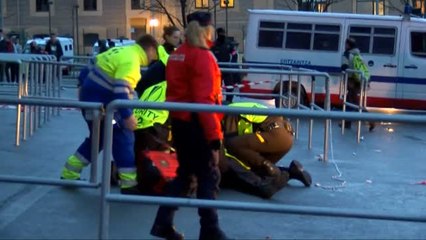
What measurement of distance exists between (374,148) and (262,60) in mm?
7816

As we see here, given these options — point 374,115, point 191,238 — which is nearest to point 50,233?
point 191,238

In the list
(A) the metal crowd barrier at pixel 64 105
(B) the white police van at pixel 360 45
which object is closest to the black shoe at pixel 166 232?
(A) the metal crowd barrier at pixel 64 105

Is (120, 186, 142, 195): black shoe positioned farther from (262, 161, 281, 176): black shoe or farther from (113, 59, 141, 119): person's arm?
(262, 161, 281, 176): black shoe

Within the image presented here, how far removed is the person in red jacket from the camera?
21.9 feet

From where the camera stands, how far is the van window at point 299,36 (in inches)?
852

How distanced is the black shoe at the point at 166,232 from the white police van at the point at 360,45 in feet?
49.3

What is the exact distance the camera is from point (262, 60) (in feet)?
71.9

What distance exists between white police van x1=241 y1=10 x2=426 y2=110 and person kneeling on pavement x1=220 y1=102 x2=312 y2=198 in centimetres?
1188

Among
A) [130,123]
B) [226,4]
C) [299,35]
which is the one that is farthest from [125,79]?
[226,4]

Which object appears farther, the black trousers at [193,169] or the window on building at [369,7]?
the window on building at [369,7]

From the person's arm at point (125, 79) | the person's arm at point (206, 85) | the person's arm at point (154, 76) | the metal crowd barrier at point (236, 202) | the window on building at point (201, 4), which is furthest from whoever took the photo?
the window on building at point (201, 4)

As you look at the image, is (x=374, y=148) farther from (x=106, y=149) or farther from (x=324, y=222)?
(x=106, y=149)

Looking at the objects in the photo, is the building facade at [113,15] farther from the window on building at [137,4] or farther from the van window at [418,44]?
the van window at [418,44]

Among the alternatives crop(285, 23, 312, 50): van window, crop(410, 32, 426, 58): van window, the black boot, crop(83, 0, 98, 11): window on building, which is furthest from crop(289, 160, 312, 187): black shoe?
crop(83, 0, 98, 11): window on building
